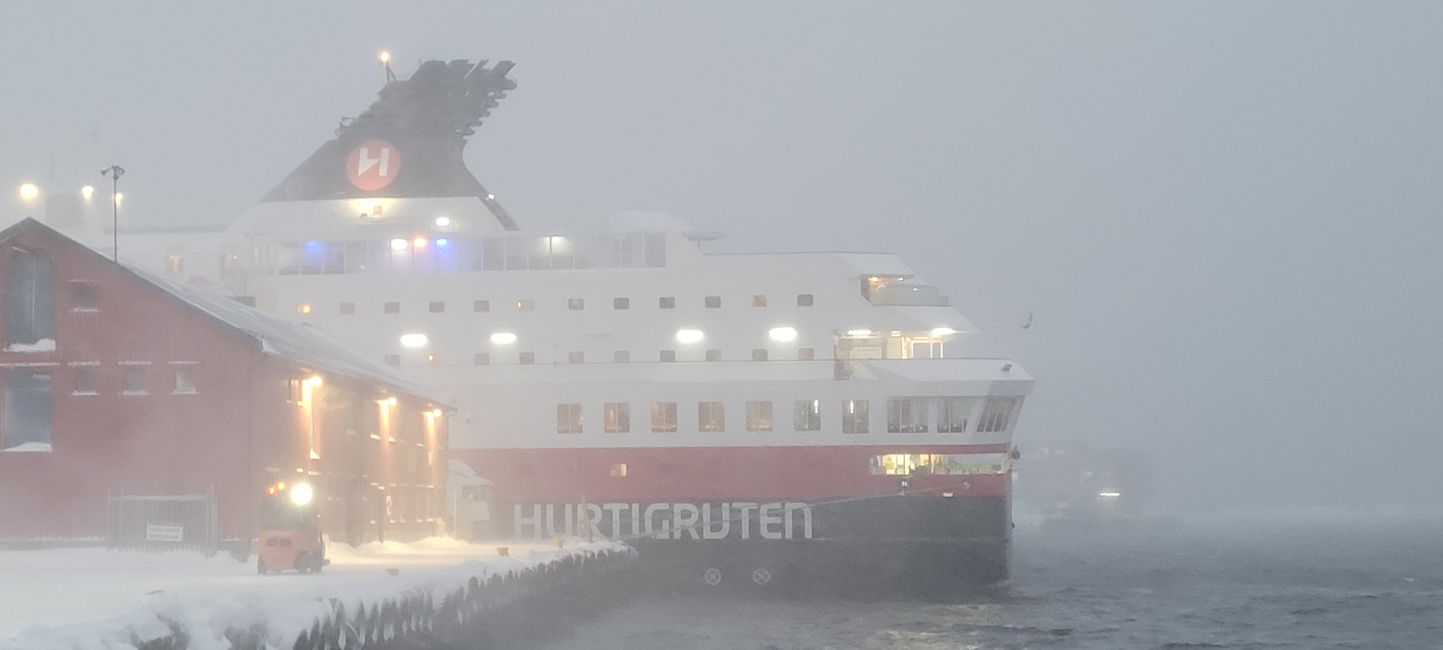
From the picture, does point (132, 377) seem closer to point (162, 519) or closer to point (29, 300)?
point (29, 300)

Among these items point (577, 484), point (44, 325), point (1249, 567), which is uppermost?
point (44, 325)

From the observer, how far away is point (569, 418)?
136 feet

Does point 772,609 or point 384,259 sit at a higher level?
point 384,259

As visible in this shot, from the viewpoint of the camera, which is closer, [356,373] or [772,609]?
[356,373]

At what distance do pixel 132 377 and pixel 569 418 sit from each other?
14536 mm

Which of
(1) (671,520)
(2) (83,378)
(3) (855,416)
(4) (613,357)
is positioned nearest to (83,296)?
(2) (83,378)

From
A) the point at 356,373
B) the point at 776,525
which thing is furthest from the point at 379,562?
the point at 776,525

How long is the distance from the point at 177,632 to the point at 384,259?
29.5m

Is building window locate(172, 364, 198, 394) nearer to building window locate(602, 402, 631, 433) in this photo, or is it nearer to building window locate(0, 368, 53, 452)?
building window locate(0, 368, 53, 452)

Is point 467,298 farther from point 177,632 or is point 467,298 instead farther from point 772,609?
point 177,632

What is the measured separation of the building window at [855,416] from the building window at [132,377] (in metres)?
17.1

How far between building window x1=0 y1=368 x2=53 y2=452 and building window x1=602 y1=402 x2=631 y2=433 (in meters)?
15.4

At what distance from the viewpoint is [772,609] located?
37375mm

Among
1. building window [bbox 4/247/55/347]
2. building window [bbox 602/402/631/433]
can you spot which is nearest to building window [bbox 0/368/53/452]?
building window [bbox 4/247/55/347]
